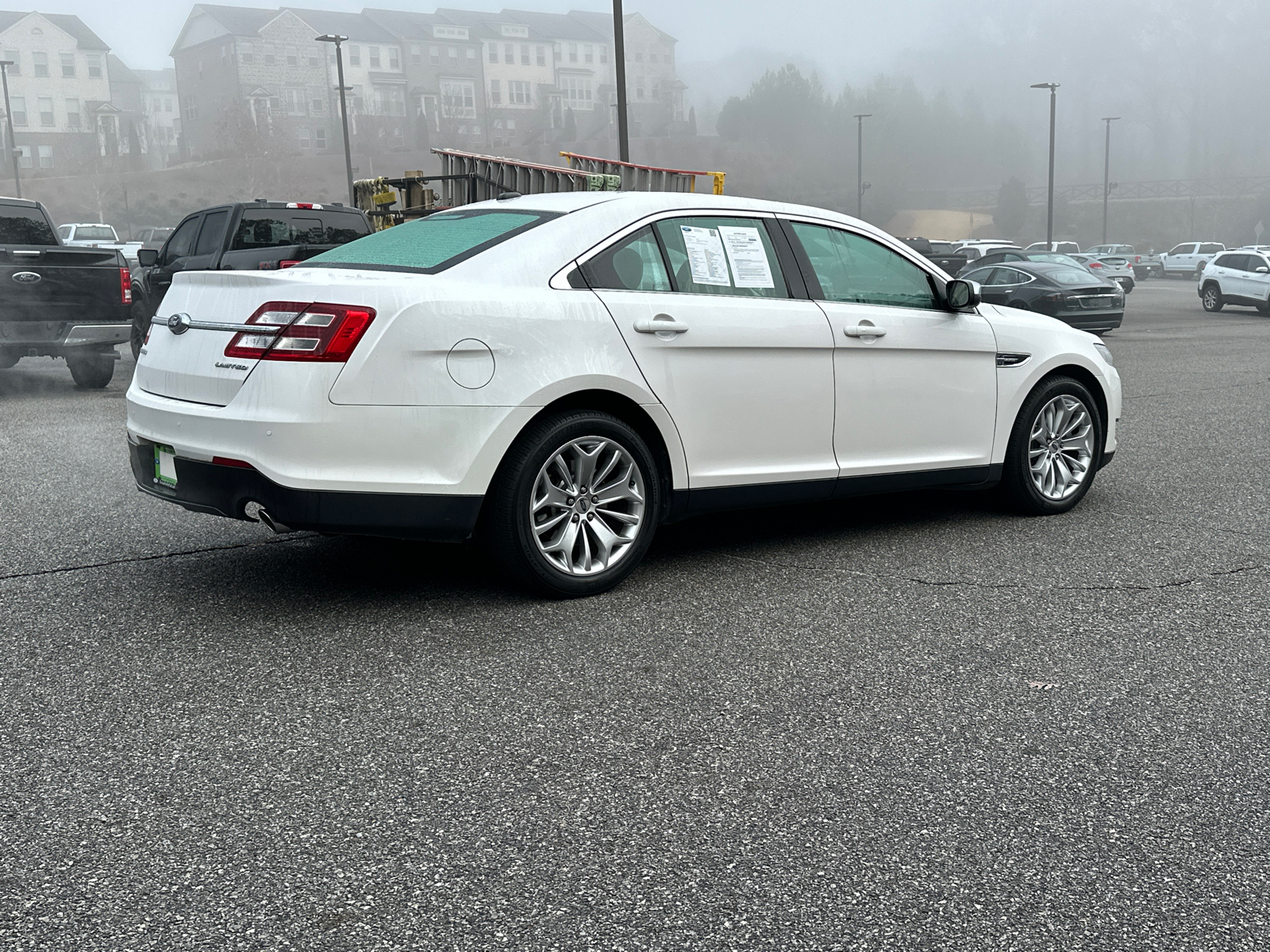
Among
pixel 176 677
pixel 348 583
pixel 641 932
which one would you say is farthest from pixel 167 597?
pixel 641 932

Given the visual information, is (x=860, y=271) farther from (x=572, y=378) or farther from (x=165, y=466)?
(x=165, y=466)

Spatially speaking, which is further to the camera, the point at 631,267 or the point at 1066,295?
the point at 1066,295

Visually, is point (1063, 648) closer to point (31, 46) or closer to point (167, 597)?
point (167, 597)

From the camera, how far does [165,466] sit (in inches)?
189

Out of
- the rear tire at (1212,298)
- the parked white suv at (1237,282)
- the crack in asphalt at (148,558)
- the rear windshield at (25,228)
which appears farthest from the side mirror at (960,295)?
the rear tire at (1212,298)

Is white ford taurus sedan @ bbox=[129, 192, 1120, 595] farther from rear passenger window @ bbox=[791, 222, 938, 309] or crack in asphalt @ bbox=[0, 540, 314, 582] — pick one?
crack in asphalt @ bbox=[0, 540, 314, 582]

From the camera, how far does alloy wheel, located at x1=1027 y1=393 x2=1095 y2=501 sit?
6.45 meters

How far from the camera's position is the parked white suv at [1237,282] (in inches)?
1134

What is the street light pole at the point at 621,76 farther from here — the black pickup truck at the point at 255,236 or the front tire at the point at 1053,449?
the front tire at the point at 1053,449

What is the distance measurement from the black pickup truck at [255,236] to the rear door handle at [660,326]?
9117 millimetres

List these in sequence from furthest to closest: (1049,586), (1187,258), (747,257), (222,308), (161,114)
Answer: (161,114), (1187,258), (747,257), (1049,586), (222,308)

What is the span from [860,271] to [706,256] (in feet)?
2.97

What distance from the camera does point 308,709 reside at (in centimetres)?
377

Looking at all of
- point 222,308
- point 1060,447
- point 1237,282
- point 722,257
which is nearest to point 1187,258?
point 1237,282
